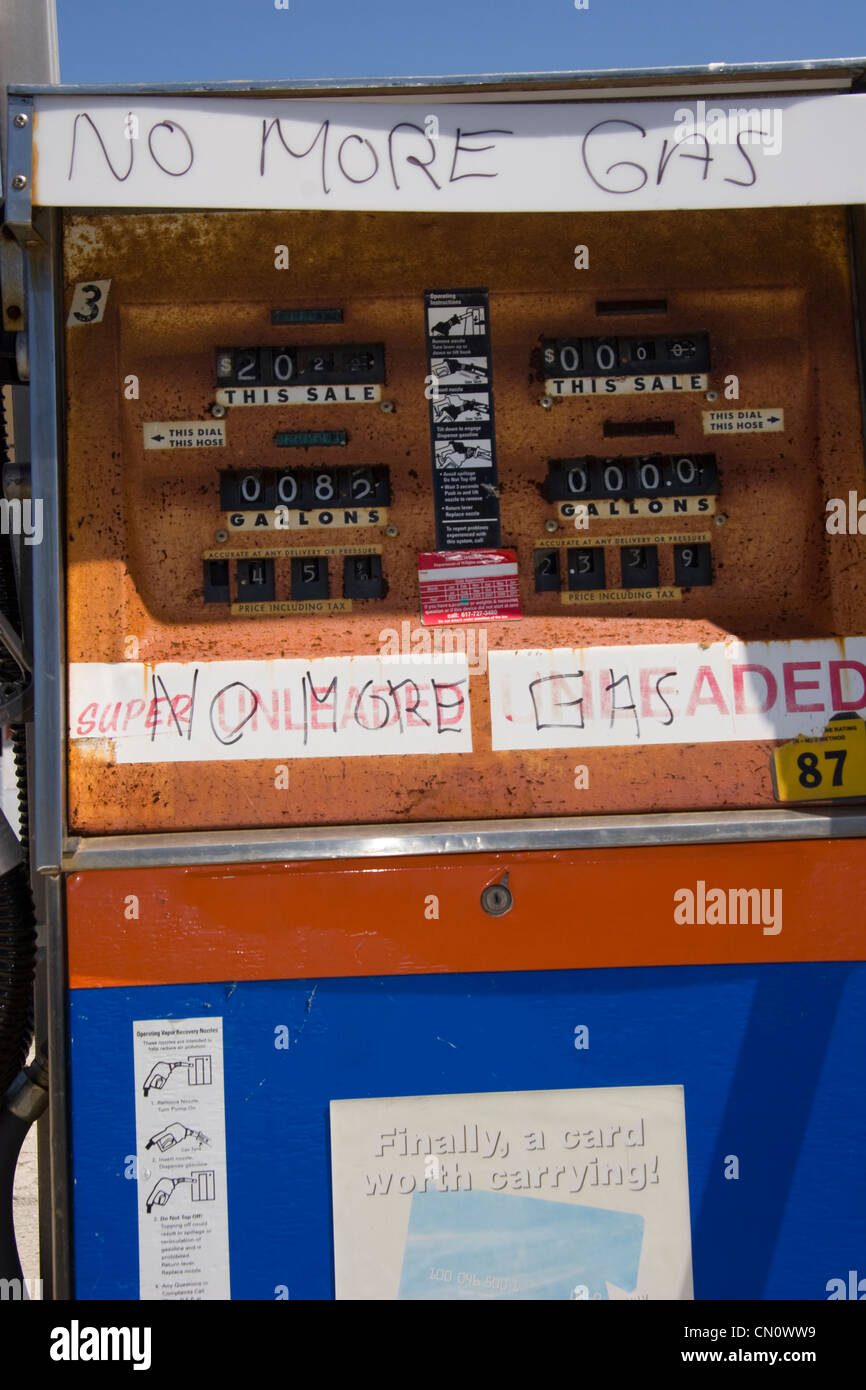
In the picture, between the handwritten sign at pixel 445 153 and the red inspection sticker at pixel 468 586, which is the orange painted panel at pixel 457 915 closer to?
the red inspection sticker at pixel 468 586

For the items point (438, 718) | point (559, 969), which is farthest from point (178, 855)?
point (559, 969)

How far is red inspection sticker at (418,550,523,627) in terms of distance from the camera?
189cm

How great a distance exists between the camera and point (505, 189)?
1.76m

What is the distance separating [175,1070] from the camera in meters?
1.73

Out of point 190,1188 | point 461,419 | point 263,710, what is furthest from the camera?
point 461,419

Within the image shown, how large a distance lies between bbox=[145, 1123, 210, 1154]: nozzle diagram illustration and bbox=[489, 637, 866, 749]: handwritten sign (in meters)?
0.77

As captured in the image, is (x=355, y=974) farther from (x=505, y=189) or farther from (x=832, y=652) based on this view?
(x=505, y=189)

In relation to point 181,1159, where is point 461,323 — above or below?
above

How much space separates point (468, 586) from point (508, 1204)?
1002 mm

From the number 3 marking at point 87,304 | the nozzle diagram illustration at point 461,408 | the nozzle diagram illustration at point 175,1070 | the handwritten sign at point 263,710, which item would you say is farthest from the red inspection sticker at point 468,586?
the nozzle diagram illustration at point 175,1070

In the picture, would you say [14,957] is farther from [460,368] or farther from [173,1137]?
[460,368]

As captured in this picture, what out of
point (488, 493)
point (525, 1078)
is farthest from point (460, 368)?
point (525, 1078)

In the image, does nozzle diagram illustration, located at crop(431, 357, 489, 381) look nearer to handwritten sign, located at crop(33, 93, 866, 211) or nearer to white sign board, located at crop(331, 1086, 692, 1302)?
handwritten sign, located at crop(33, 93, 866, 211)

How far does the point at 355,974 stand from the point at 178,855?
34 cm
